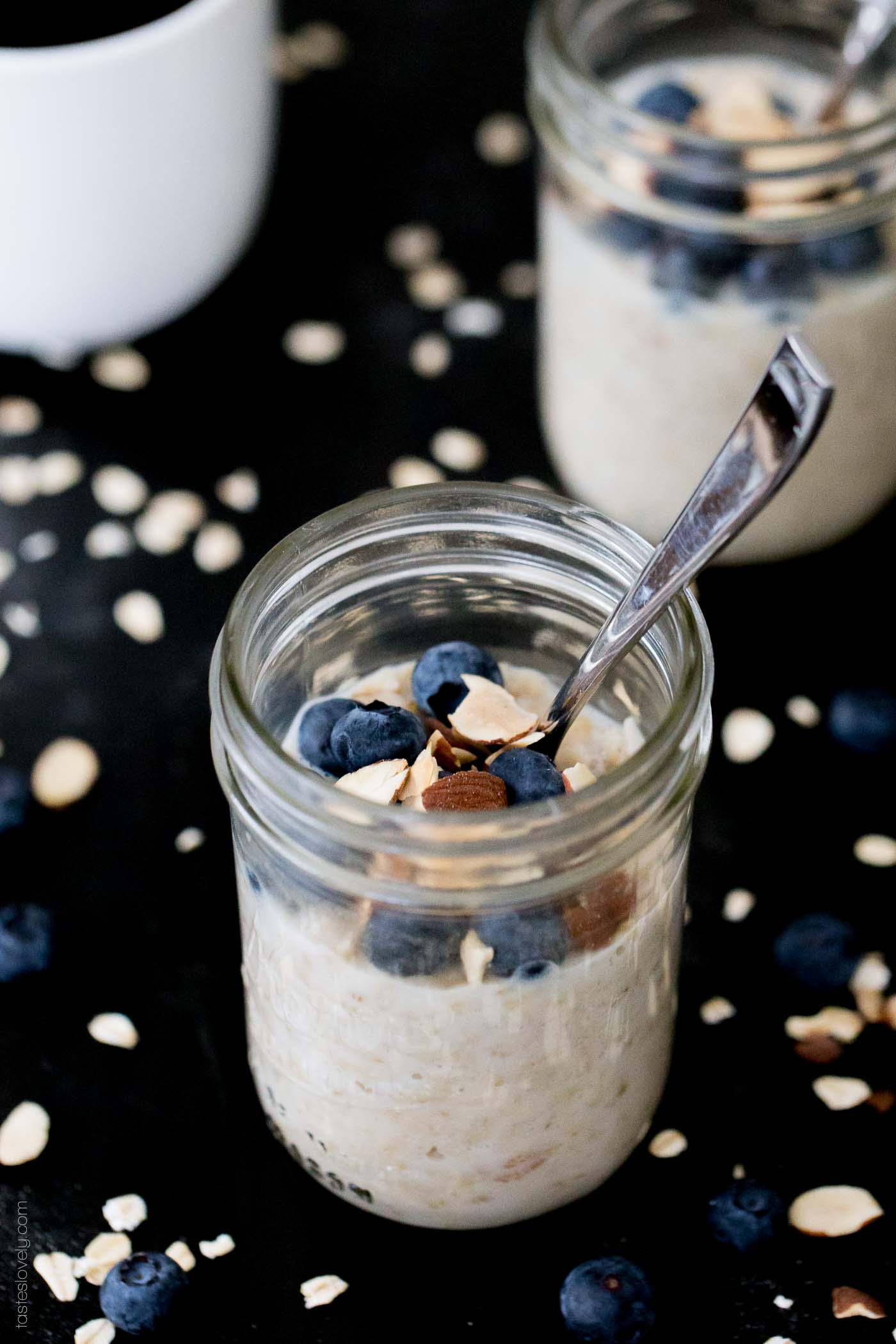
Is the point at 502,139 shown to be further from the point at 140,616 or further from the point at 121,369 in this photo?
the point at 140,616

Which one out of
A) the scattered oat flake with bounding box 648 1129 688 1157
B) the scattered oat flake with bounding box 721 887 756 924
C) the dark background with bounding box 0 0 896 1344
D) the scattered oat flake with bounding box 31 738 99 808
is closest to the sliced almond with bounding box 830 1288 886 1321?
the dark background with bounding box 0 0 896 1344

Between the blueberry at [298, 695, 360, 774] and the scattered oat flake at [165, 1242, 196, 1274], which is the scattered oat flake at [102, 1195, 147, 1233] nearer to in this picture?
the scattered oat flake at [165, 1242, 196, 1274]

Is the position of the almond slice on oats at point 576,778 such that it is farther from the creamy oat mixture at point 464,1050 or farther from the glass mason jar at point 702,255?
the glass mason jar at point 702,255

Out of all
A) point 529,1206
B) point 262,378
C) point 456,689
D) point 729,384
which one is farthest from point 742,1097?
point 262,378

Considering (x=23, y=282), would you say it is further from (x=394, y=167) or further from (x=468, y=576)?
(x=468, y=576)

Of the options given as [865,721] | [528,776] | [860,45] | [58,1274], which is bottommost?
[58,1274]

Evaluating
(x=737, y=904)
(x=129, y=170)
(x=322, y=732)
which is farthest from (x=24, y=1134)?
(x=129, y=170)
